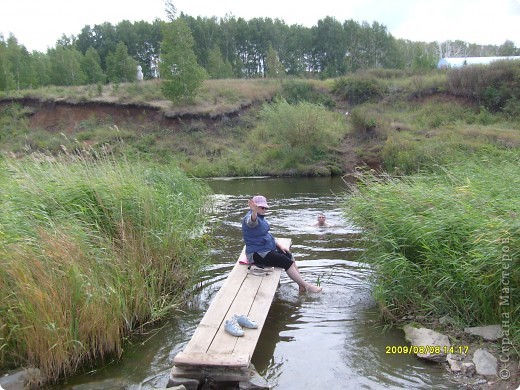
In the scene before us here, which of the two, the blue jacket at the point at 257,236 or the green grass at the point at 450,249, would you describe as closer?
the green grass at the point at 450,249

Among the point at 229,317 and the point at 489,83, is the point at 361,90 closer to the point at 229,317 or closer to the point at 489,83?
the point at 489,83

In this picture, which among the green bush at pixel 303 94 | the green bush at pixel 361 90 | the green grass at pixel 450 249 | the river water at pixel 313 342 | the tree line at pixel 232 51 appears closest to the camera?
the river water at pixel 313 342

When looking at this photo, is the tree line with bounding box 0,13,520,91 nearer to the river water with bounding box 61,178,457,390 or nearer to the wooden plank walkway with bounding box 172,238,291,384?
the river water with bounding box 61,178,457,390

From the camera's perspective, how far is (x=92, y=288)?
Answer: 5641 mm

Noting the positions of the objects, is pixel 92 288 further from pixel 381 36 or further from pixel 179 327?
pixel 381 36

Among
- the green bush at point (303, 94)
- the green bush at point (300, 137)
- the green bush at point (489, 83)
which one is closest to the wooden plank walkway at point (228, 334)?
the green bush at point (300, 137)

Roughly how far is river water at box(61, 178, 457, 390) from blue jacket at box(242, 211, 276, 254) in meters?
0.94

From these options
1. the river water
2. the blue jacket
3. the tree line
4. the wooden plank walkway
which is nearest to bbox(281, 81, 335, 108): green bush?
the tree line

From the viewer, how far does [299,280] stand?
8289 mm

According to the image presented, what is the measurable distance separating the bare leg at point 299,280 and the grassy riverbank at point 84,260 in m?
1.66

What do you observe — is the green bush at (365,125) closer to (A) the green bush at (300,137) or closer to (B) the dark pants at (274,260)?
(A) the green bush at (300,137)

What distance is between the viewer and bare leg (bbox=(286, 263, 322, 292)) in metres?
8.27

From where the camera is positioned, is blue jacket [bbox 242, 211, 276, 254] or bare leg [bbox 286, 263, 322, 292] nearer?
blue jacket [bbox 242, 211, 276, 254]

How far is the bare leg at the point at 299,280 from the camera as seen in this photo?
326 inches
